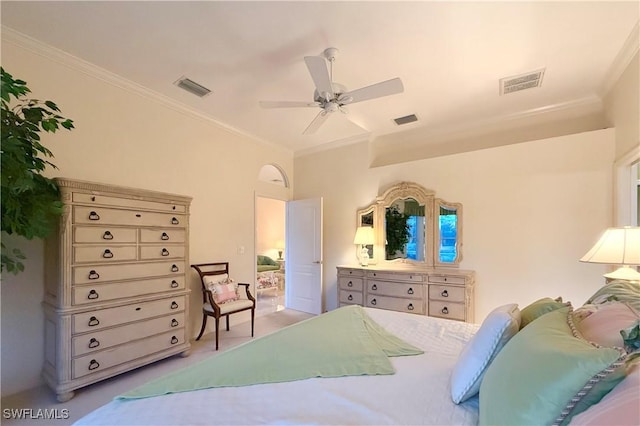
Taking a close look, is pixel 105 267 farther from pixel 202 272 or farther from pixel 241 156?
pixel 241 156

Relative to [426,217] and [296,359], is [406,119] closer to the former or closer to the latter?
[426,217]

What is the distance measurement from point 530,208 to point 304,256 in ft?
10.9

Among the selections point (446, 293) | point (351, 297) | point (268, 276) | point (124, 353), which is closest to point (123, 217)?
point (124, 353)

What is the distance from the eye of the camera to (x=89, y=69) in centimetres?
280

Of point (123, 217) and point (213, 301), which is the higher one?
point (123, 217)

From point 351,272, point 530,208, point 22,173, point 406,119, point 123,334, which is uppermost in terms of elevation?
point 406,119

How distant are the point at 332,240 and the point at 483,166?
2516mm

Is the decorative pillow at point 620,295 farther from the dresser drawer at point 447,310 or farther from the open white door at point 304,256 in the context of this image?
the open white door at point 304,256

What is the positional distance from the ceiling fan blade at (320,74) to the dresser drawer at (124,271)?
2.29 metres

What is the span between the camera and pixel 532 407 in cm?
81

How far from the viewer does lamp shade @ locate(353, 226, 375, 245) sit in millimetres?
4418

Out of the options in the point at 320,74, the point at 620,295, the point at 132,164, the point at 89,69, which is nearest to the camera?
the point at 620,295

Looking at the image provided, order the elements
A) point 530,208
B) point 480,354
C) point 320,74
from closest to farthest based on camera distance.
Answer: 1. point 480,354
2. point 320,74
3. point 530,208

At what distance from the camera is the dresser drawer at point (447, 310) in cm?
343
